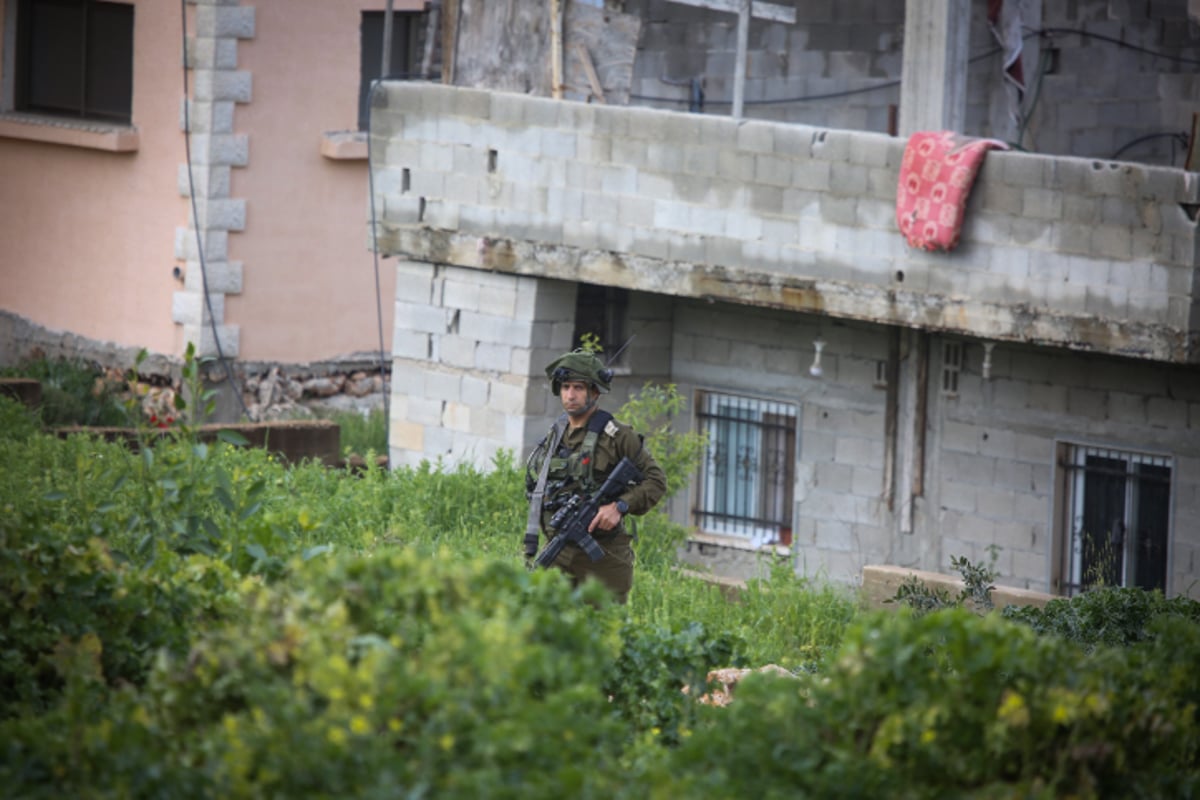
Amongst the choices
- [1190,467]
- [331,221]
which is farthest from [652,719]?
[331,221]

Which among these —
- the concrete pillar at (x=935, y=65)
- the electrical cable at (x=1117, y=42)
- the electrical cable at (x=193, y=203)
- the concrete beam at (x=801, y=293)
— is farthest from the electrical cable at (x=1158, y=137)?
the electrical cable at (x=193, y=203)

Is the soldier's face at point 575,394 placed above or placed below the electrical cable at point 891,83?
below

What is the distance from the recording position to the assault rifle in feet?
28.5

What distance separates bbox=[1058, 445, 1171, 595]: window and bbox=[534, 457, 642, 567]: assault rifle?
15.6ft

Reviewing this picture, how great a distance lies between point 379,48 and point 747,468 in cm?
642

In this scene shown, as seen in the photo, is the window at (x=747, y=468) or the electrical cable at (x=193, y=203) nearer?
the window at (x=747, y=468)

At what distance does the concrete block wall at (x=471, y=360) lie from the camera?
13492mm

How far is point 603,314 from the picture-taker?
14375 mm

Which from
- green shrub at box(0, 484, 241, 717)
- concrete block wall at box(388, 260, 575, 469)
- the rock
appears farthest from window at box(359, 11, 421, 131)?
green shrub at box(0, 484, 241, 717)

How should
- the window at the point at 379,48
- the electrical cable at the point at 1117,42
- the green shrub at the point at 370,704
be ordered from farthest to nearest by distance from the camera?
the window at the point at 379,48
the electrical cable at the point at 1117,42
the green shrub at the point at 370,704

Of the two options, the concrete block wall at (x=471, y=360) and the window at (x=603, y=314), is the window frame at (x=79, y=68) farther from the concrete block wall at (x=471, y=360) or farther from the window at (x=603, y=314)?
the window at (x=603, y=314)

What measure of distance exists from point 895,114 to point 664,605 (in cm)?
624

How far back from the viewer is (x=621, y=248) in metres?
13.0

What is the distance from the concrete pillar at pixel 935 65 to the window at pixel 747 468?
2.95 meters
